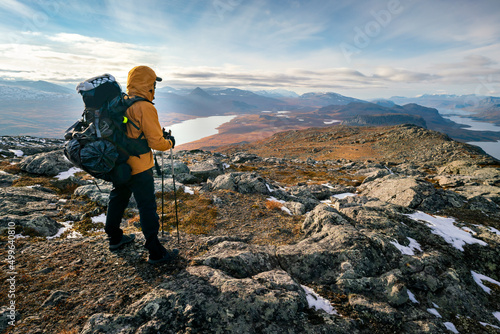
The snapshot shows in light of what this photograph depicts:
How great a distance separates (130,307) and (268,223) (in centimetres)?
653

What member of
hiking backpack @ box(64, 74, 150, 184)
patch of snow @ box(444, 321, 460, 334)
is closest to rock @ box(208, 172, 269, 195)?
hiking backpack @ box(64, 74, 150, 184)

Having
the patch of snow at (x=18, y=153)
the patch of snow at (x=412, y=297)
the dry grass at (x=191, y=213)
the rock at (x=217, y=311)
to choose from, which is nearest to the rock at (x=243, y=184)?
the dry grass at (x=191, y=213)

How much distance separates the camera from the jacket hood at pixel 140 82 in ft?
16.8

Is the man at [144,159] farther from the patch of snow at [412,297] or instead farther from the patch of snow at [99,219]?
the patch of snow at [412,297]

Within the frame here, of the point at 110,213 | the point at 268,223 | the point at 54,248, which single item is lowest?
the point at 268,223

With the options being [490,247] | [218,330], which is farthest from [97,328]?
[490,247]

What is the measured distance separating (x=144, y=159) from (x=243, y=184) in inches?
398

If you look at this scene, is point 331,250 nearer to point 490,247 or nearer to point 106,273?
point 106,273

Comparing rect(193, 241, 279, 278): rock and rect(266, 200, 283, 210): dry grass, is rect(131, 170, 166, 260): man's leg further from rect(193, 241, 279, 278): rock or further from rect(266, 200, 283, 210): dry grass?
rect(266, 200, 283, 210): dry grass

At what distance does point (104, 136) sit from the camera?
16.0 feet

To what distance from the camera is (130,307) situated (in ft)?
13.9

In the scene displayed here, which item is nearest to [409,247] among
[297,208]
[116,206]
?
[297,208]

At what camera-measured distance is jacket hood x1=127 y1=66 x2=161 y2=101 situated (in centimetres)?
511

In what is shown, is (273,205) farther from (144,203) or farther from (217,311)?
(217,311)
